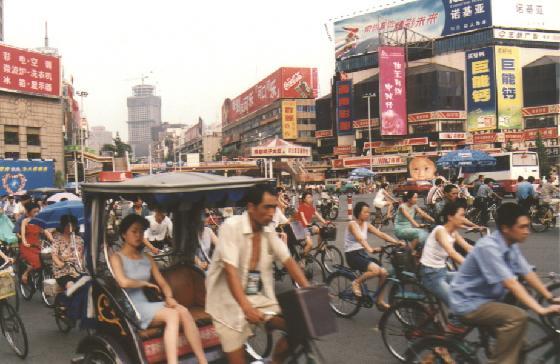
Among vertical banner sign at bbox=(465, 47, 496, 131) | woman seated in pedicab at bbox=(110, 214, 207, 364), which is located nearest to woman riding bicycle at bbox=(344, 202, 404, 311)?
woman seated in pedicab at bbox=(110, 214, 207, 364)

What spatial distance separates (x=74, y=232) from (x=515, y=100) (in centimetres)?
6359

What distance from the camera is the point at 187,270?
17.4 feet

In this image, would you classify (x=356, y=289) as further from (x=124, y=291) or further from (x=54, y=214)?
(x=54, y=214)

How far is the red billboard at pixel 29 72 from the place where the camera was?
51562 millimetres

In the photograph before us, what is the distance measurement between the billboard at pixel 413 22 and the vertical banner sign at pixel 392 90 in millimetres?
7968

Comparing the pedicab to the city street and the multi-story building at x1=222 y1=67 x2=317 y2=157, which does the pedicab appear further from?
the multi-story building at x1=222 y1=67 x2=317 y2=157

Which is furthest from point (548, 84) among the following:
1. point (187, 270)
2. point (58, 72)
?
point (187, 270)

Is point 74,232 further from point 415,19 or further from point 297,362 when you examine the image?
point 415,19

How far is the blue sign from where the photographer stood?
95.3 ft

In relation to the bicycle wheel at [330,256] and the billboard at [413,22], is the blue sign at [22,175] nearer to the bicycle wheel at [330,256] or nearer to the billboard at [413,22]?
the bicycle wheel at [330,256]

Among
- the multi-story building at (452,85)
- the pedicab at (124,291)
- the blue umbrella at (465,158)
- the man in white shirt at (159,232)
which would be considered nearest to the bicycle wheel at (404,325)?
the pedicab at (124,291)

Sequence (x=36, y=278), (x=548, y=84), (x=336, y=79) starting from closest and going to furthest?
(x=36, y=278) → (x=548, y=84) → (x=336, y=79)

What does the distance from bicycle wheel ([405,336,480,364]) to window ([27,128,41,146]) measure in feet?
206

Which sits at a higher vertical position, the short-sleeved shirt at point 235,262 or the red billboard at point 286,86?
the red billboard at point 286,86
